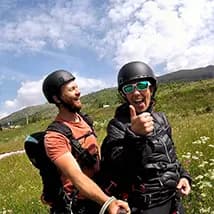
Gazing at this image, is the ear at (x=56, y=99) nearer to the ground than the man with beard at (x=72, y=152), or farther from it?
farther from it

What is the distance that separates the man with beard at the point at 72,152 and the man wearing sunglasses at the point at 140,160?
27 cm

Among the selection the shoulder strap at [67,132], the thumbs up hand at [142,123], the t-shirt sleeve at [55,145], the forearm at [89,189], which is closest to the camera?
the thumbs up hand at [142,123]

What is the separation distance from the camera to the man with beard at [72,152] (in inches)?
149

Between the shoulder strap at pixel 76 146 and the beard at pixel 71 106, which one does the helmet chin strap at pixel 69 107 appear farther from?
the shoulder strap at pixel 76 146

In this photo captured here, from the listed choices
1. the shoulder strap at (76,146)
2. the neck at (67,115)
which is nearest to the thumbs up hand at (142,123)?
the shoulder strap at (76,146)

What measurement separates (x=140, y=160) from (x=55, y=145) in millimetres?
753

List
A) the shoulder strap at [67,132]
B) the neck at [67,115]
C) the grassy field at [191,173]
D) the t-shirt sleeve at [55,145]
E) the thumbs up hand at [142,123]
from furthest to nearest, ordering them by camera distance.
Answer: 1. the grassy field at [191,173]
2. the neck at [67,115]
3. the shoulder strap at [67,132]
4. the t-shirt sleeve at [55,145]
5. the thumbs up hand at [142,123]

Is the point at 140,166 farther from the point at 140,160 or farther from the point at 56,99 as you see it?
the point at 56,99

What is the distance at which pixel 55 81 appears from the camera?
4.54m

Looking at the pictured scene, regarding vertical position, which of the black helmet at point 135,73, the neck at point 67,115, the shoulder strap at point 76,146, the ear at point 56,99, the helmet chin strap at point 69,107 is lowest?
the shoulder strap at point 76,146

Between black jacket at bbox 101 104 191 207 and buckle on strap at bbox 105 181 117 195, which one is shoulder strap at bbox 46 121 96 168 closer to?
black jacket at bbox 101 104 191 207

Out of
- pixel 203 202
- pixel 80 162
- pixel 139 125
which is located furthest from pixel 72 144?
pixel 203 202

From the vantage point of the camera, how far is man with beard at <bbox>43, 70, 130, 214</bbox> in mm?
3785

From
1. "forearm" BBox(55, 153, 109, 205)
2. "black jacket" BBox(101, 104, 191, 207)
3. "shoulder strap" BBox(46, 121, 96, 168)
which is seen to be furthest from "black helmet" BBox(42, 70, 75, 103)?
"forearm" BBox(55, 153, 109, 205)
